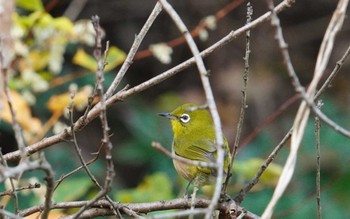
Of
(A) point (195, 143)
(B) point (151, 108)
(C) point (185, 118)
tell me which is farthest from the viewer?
(B) point (151, 108)

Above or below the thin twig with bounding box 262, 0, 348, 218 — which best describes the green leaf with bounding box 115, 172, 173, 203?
above

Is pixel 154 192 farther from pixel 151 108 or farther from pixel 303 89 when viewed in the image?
pixel 151 108

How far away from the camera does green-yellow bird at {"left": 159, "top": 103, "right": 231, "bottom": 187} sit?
3885mm

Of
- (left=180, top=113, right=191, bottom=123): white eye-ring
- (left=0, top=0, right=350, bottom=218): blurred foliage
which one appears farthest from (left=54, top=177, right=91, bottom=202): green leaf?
(left=180, top=113, right=191, bottom=123): white eye-ring

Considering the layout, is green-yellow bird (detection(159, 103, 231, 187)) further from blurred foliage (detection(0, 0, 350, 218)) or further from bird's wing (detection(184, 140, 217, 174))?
blurred foliage (detection(0, 0, 350, 218))

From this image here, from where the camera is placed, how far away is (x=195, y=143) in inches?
166

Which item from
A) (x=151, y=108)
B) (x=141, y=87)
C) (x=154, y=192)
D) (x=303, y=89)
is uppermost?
(x=151, y=108)

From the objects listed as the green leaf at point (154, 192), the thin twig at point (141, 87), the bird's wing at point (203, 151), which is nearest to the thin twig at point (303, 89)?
the thin twig at point (141, 87)

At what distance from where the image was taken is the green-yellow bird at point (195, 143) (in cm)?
388

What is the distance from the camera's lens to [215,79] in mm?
9297

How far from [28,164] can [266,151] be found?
18.6 ft

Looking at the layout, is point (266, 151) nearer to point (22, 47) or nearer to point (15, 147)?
point (15, 147)

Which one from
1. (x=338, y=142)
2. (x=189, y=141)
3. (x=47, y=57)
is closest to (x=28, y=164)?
(x=189, y=141)

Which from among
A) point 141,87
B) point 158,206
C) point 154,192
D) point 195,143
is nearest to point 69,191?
point 154,192
